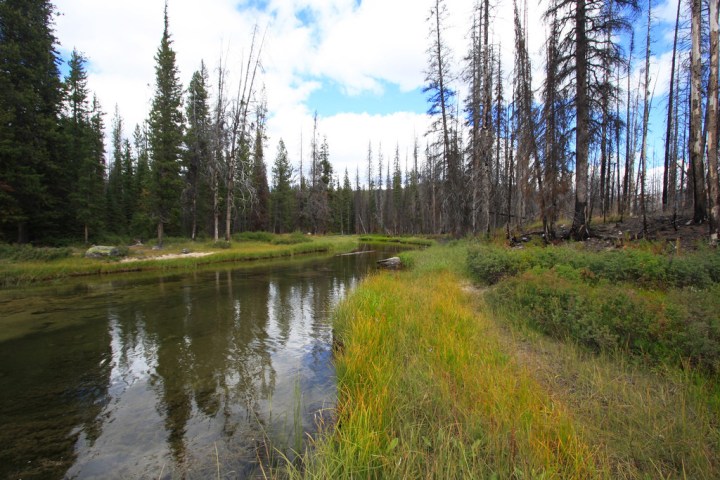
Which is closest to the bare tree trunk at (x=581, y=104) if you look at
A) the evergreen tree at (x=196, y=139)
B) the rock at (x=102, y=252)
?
the rock at (x=102, y=252)

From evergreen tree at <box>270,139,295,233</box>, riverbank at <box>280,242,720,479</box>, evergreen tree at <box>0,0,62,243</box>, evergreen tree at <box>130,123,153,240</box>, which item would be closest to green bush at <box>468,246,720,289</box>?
riverbank at <box>280,242,720,479</box>

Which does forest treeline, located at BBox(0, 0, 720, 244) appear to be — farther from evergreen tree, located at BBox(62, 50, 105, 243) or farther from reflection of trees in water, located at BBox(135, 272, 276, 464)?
reflection of trees in water, located at BBox(135, 272, 276, 464)

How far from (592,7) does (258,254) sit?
2277 cm

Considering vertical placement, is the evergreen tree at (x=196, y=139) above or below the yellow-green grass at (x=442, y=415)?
above

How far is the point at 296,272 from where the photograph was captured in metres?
17.5

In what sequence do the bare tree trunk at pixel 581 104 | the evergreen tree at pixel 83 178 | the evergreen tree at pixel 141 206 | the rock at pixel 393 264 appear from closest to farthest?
the bare tree trunk at pixel 581 104 → the rock at pixel 393 264 → the evergreen tree at pixel 83 178 → the evergreen tree at pixel 141 206

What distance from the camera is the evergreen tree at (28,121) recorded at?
743 inches

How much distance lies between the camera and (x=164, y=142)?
24.3m

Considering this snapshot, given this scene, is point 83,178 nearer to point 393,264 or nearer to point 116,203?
point 116,203

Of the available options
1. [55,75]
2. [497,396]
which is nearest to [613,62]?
[497,396]

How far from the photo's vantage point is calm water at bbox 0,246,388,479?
348 centimetres

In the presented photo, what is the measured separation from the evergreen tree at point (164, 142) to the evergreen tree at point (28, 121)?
591 centimetres

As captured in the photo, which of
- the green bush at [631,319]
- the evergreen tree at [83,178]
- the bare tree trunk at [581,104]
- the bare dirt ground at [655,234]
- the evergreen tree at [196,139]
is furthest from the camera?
the evergreen tree at [196,139]

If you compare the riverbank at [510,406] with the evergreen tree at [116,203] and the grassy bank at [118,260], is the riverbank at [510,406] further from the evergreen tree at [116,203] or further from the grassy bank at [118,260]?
the evergreen tree at [116,203]
